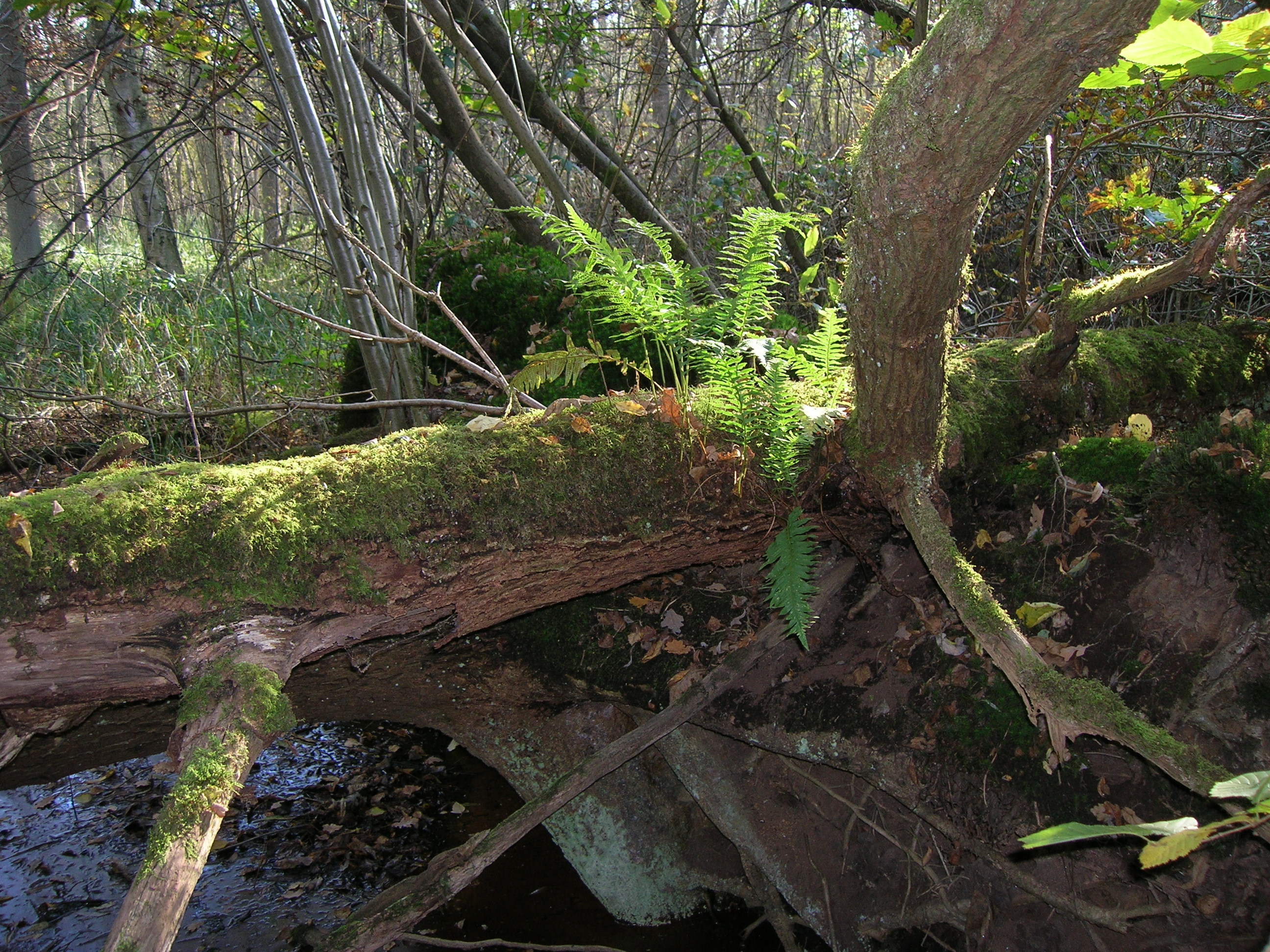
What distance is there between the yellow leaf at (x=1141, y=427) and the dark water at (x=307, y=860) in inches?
104

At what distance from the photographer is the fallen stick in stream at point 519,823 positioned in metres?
2.61

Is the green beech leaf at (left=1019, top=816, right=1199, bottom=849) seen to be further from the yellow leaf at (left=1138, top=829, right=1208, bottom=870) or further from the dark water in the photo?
the dark water

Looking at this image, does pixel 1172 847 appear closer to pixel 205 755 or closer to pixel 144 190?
pixel 205 755

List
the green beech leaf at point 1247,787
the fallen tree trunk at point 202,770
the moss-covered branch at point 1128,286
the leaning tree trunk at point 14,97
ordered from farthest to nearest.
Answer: the leaning tree trunk at point 14,97, the moss-covered branch at point 1128,286, the fallen tree trunk at point 202,770, the green beech leaf at point 1247,787

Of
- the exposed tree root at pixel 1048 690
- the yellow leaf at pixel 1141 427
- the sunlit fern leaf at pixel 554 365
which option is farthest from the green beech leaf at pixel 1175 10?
the yellow leaf at pixel 1141 427

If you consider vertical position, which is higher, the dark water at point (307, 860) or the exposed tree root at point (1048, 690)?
the exposed tree root at point (1048, 690)

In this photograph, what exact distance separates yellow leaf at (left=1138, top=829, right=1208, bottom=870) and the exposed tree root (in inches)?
40.2

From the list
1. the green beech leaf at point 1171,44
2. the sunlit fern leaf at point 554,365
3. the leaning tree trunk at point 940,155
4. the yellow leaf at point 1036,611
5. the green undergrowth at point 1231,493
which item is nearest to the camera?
the green beech leaf at point 1171,44

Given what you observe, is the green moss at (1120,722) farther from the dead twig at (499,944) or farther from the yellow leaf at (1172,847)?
the dead twig at (499,944)

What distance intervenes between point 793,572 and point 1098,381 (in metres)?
2.13

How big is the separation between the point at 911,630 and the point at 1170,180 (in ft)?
14.0

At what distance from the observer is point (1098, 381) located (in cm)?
367

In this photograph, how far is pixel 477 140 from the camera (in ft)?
17.7

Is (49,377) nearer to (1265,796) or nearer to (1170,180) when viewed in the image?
(1265,796)
